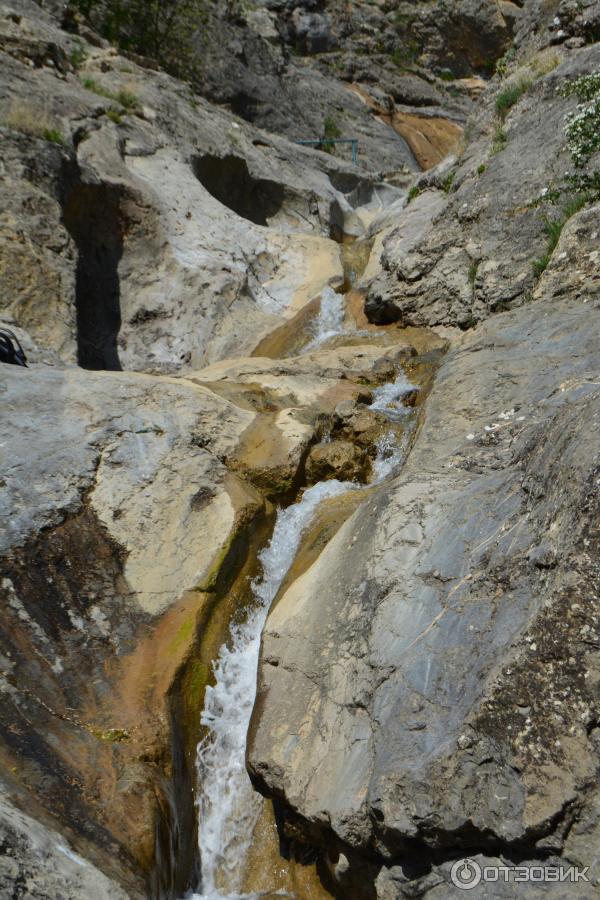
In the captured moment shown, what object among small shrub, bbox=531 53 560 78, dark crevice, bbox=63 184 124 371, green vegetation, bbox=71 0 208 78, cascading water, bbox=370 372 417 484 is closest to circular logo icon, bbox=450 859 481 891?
cascading water, bbox=370 372 417 484

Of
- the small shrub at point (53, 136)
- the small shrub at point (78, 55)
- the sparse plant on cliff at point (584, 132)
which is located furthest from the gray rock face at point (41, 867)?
the small shrub at point (78, 55)

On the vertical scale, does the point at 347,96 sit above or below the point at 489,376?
above

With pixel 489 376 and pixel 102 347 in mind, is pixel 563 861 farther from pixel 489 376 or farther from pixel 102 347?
pixel 102 347

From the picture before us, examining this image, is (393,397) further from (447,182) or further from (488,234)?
(447,182)

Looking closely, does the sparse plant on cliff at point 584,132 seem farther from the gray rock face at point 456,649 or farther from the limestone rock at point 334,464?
the limestone rock at point 334,464

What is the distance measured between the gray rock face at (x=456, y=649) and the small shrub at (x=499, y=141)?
6.31 m

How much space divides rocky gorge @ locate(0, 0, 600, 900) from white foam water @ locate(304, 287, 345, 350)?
59 mm

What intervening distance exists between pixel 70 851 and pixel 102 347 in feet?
30.2

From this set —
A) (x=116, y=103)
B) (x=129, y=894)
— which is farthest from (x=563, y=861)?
(x=116, y=103)

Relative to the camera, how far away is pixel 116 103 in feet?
47.3

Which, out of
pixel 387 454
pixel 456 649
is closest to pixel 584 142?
pixel 387 454

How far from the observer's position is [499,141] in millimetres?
11789

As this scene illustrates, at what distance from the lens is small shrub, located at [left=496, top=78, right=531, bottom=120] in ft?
39.9

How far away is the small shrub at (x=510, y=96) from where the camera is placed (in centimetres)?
1217
